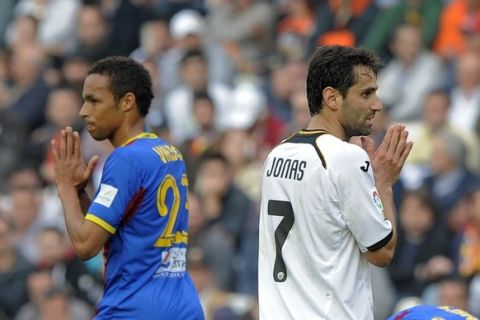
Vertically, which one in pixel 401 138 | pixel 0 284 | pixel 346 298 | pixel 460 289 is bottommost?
pixel 0 284

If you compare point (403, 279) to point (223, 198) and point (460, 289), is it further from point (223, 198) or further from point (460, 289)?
point (223, 198)

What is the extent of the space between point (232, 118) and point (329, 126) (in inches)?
363

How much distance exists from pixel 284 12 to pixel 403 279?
587cm

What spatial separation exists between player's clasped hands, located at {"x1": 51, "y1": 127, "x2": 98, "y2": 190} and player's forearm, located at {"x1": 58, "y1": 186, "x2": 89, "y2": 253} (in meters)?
0.06

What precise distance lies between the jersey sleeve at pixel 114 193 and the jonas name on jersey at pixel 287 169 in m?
0.90

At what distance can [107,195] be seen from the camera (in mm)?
7926

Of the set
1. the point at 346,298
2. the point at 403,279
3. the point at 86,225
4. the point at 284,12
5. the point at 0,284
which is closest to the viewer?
the point at 346,298

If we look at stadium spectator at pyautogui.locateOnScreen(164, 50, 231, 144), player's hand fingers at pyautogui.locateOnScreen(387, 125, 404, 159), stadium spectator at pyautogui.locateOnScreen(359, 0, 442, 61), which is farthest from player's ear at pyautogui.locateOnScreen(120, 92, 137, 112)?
stadium spectator at pyautogui.locateOnScreen(359, 0, 442, 61)

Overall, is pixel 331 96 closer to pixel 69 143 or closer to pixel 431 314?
pixel 431 314

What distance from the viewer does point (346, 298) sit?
7.17 m

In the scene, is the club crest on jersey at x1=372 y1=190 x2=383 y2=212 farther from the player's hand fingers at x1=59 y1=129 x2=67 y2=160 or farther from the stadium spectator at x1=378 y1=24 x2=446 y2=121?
the stadium spectator at x1=378 y1=24 x2=446 y2=121

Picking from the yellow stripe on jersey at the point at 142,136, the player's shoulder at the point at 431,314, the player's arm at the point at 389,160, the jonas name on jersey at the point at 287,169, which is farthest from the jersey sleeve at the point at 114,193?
the player's shoulder at the point at 431,314

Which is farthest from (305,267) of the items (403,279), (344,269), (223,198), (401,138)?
(223,198)

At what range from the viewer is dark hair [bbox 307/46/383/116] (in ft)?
24.0
